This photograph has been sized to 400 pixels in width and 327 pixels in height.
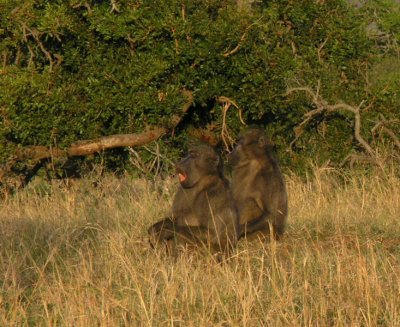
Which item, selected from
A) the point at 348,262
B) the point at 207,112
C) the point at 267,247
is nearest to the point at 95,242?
the point at 267,247

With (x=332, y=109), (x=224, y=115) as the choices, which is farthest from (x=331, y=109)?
(x=224, y=115)

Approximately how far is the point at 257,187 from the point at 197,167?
1.04m

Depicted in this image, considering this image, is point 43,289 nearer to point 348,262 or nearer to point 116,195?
point 348,262

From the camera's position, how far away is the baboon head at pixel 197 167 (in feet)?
21.4

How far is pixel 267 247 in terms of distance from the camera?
6789 millimetres

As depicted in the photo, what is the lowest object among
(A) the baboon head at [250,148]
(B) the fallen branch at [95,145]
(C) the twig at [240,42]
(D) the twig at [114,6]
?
(B) the fallen branch at [95,145]

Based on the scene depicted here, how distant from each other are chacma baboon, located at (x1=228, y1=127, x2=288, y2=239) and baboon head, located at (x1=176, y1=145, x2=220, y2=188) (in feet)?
2.52

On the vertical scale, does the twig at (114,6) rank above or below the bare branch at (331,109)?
above

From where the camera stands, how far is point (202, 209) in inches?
255

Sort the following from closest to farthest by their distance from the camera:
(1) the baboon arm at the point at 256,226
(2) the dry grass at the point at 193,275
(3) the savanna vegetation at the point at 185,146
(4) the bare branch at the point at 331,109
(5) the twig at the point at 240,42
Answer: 1. (2) the dry grass at the point at 193,275
2. (3) the savanna vegetation at the point at 185,146
3. (1) the baboon arm at the point at 256,226
4. (5) the twig at the point at 240,42
5. (4) the bare branch at the point at 331,109

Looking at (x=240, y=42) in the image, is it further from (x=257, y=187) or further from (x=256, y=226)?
(x=256, y=226)

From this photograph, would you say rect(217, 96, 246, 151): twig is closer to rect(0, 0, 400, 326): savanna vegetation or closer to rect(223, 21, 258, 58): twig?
rect(0, 0, 400, 326): savanna vegetation

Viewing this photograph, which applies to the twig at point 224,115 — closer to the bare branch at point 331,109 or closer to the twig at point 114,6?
the bare branch at point 331,109

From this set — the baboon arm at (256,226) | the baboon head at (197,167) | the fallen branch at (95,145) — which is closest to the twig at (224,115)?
the fallen branch at (95,145)
